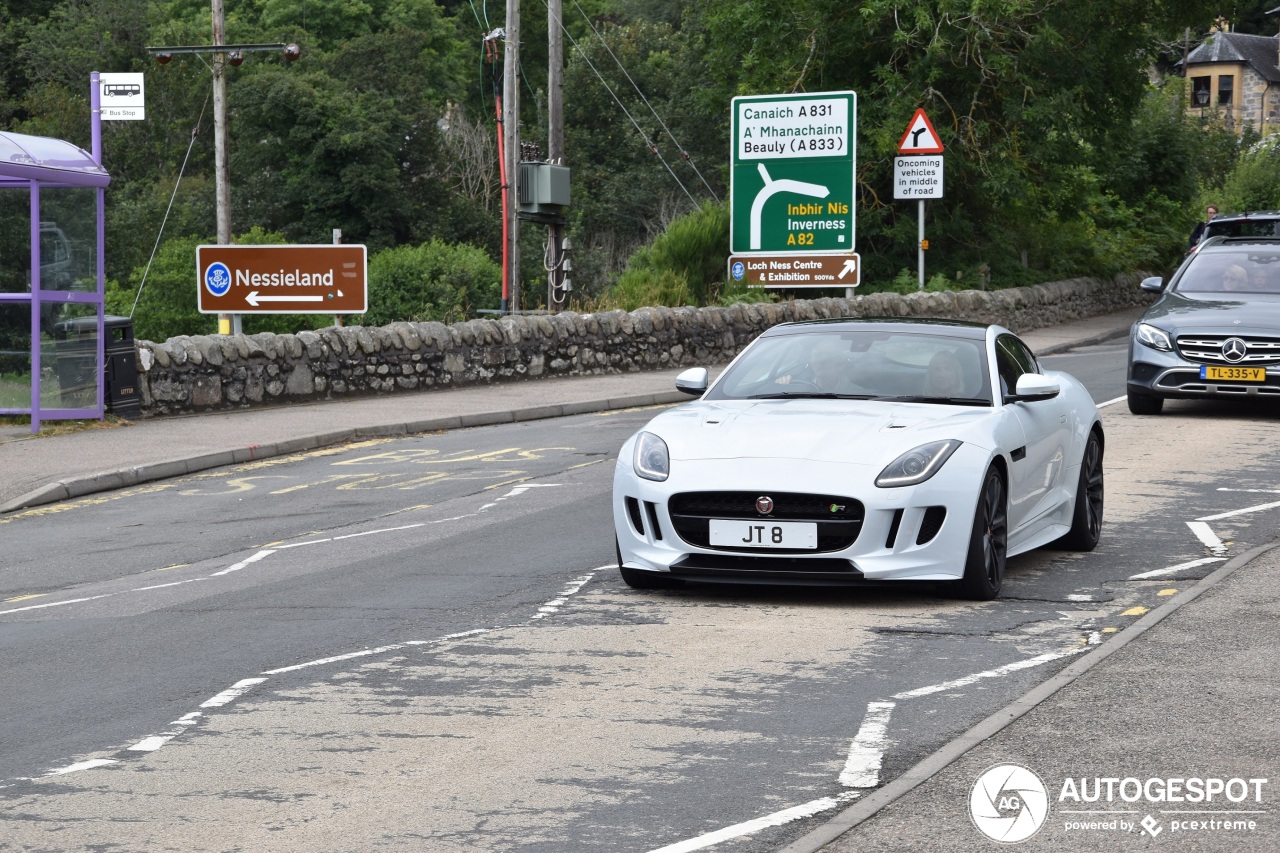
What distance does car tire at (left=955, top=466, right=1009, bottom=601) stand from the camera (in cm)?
858

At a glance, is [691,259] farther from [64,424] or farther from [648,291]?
[64,424]

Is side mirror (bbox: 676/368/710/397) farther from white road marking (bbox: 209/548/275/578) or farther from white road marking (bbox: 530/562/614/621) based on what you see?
white road marking (bbox: 209/548/275/578)

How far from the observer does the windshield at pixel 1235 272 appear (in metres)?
17.8

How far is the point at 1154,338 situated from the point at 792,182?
37.7 ft

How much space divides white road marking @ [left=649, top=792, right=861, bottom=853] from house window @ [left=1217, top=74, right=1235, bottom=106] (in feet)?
375

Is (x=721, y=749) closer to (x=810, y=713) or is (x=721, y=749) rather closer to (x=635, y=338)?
(x=810, y=713)

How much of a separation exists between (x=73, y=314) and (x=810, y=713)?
13.4m

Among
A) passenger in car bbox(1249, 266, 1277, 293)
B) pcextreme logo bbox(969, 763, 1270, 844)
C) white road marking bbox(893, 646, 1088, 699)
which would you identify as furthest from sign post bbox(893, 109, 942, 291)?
pcextreme logo bbox(969, 763, 1270, 844)

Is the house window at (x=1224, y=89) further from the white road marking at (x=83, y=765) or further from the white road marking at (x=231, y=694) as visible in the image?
the white road marking at (x=83, y=765)

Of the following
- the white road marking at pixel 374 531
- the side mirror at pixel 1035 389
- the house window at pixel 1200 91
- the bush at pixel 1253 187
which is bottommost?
the white road marking at pixel 374 531

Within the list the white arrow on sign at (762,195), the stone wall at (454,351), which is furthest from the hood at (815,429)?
the white arrow on sign at (762,195)

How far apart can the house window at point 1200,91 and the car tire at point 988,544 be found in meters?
83.5

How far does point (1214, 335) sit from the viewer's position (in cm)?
1684

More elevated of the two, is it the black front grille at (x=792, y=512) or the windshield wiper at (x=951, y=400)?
the windshield wiper at (x=951, y=400)
